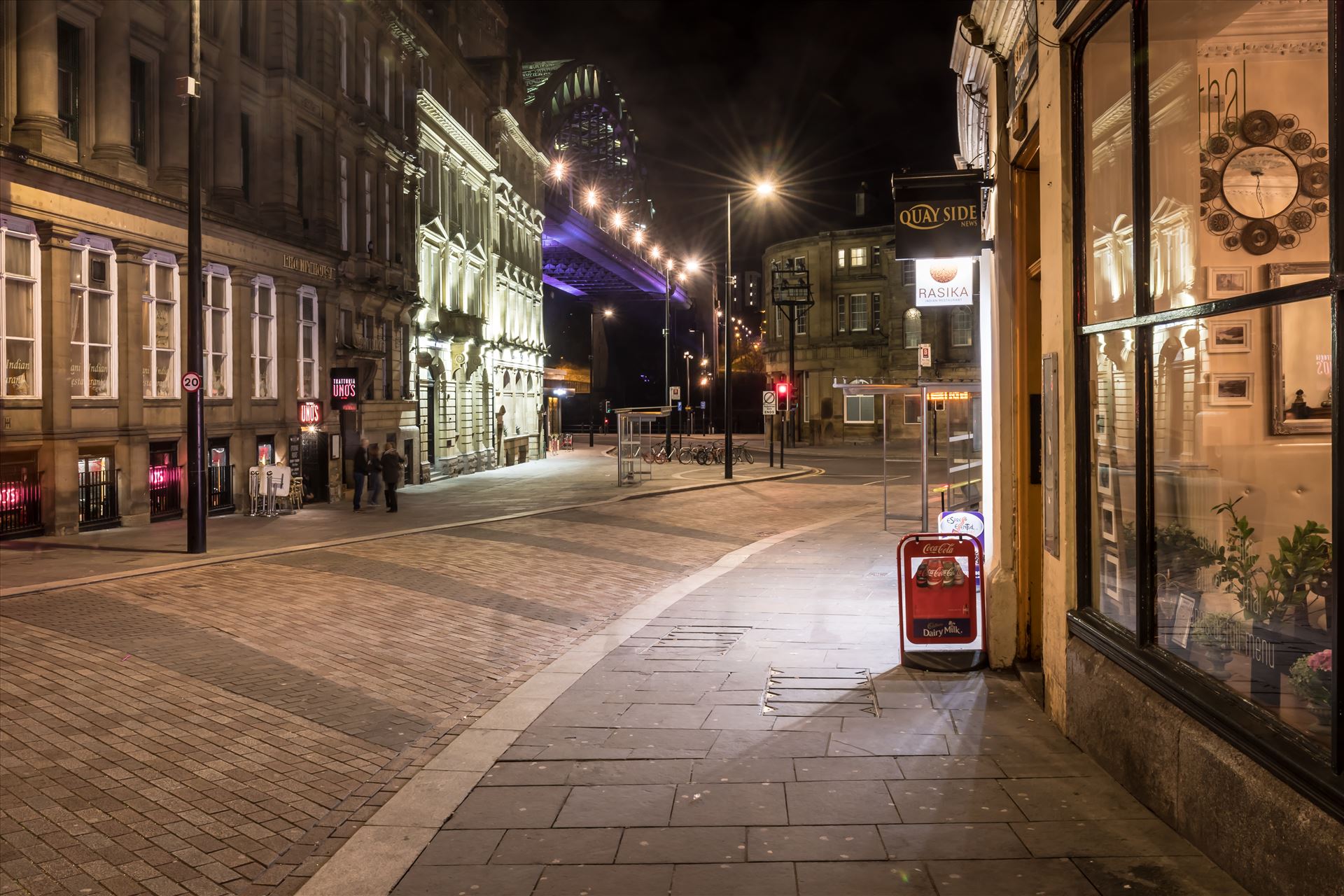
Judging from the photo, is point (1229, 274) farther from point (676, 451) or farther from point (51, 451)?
point (676, 451)

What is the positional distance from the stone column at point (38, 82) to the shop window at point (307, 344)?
915 centimetres

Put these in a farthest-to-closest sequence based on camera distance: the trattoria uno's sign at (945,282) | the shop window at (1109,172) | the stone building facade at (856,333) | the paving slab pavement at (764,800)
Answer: the stone building facade at (856,333), the trattoria uno's sign at (945,282), the shop window at (1109,172), the paving slab pavement at (764,800)

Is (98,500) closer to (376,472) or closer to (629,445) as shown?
(376,472)

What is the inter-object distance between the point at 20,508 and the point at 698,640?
13.9 m

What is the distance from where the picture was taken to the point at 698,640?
9672 mm

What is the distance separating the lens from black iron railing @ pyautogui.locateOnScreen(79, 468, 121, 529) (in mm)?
19625

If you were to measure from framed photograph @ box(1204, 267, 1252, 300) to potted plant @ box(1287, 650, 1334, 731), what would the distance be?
1.90 m

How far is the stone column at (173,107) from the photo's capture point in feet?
72.3

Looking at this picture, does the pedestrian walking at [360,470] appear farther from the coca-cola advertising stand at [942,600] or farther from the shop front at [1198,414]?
the shop front at [1198,414]

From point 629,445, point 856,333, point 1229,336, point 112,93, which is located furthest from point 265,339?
point 856,333

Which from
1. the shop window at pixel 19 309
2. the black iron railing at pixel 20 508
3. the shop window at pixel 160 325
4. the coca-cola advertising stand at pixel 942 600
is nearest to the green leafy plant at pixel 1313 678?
the coca-cola advertising stand at pixel 942 600

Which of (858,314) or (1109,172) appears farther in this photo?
(858,314)

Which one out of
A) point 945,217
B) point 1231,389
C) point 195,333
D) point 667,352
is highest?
point 667,352

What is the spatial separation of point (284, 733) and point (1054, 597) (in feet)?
16.5
